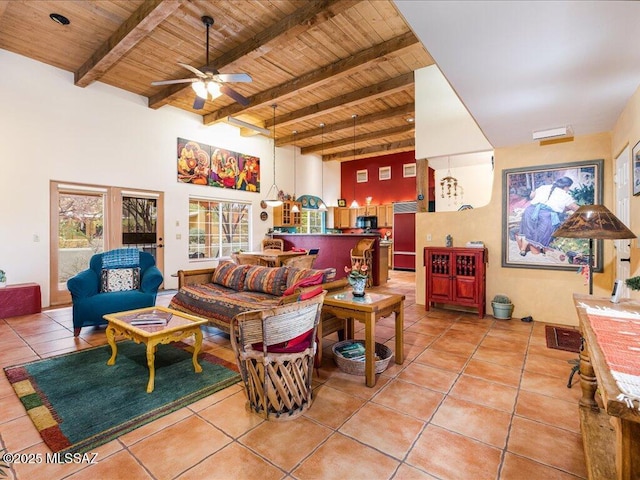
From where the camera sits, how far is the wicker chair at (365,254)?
693 centimetres

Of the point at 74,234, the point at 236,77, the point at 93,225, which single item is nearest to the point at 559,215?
the point at 236,77

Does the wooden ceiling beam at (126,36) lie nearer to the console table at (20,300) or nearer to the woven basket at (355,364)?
the console table at (20,300)

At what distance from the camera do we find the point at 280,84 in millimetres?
5832

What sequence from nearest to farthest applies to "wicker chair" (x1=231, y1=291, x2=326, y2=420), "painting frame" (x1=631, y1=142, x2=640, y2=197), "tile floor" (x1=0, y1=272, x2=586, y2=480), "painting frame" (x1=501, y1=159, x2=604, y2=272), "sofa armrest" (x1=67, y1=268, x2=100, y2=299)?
"tile floor" (x1=0, y1=272, x2=586, y2=480) → "wicker chair" (x1=231, y1=291, x2=326, y2=420) → "painting frame" (x1=631, y1=142, x2=640, y2=197) → "sofa armrest" (x1=67, y1=268, x2=100, y2=299) → "painting frame" (x1=501, y1=159, x2=604, y2=272)

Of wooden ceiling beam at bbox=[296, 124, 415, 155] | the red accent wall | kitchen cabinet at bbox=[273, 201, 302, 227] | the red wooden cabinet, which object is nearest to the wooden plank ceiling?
wooden ceiling beam at bbox=[296, 124, 415, 155]

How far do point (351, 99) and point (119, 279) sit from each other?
5.05 metres

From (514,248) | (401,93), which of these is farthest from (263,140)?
(514,248)

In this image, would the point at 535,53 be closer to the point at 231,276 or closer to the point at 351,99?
the point at 231,276

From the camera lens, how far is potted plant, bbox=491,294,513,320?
4.36m

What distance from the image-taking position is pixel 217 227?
8.01 meters

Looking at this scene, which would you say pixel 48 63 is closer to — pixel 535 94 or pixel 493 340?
pixel 535 94

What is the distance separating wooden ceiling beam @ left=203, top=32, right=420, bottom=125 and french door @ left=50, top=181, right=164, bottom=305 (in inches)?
96.6

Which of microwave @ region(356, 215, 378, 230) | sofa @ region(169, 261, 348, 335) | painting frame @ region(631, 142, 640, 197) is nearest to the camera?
painting frame @ region(631, 142, 640, 197)

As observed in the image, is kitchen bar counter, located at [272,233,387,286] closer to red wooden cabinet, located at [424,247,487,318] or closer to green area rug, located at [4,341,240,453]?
red wooden cabinet, located at [424,247,487,318]
